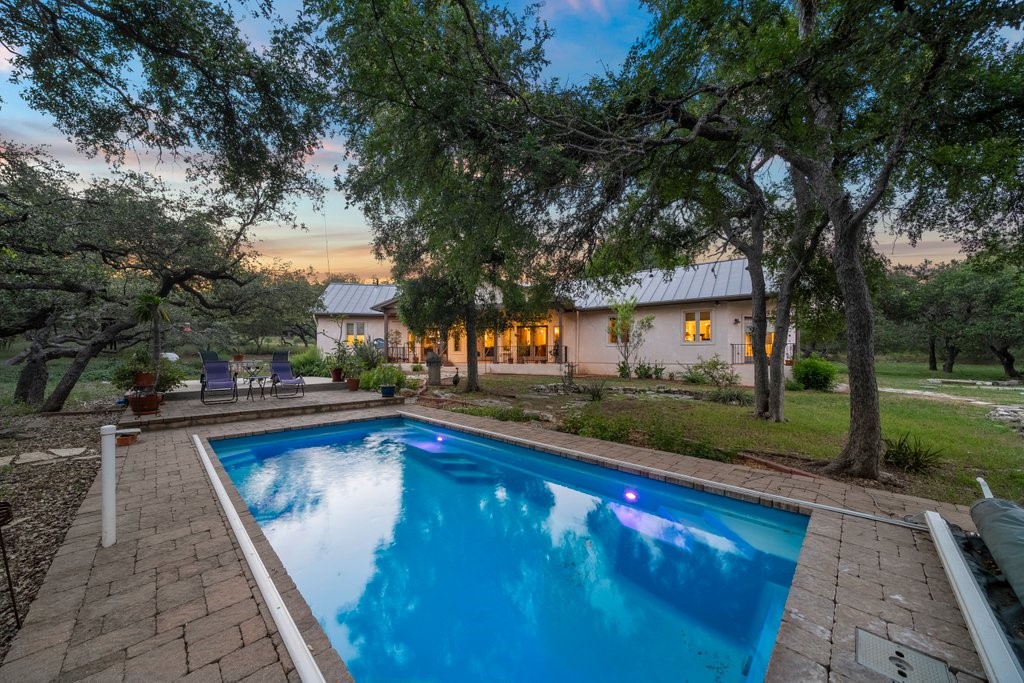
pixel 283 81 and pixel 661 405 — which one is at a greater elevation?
pixel 283 81

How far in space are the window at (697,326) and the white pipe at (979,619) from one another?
45.0 feet

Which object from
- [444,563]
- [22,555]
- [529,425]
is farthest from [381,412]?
[22,555]

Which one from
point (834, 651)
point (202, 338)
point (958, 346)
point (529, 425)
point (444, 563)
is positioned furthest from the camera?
point (958, 346)

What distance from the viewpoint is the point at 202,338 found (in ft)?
49.1

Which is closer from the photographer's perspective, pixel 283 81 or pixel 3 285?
pixel 283 81

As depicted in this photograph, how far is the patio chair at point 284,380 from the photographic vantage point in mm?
11109

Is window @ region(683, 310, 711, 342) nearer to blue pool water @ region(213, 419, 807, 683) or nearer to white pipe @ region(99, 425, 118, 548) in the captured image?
blue pool water @ region(213, 419, 807, 683)

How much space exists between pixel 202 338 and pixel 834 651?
58.8 ft

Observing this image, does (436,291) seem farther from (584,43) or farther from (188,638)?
(188,638)

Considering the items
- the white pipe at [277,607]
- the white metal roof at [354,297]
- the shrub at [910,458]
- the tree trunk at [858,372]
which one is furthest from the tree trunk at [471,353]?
the white metal roof at [354,297]

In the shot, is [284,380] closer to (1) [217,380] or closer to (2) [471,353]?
(1) [217,380]

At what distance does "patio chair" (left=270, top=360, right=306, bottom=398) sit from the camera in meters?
11.1

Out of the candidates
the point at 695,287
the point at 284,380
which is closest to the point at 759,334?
the point at 695,287

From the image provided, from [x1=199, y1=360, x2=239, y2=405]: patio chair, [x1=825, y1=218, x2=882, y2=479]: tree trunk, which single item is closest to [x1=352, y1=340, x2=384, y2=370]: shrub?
[x1=199, y1=360, x2=239, y2=405]: patio chair
